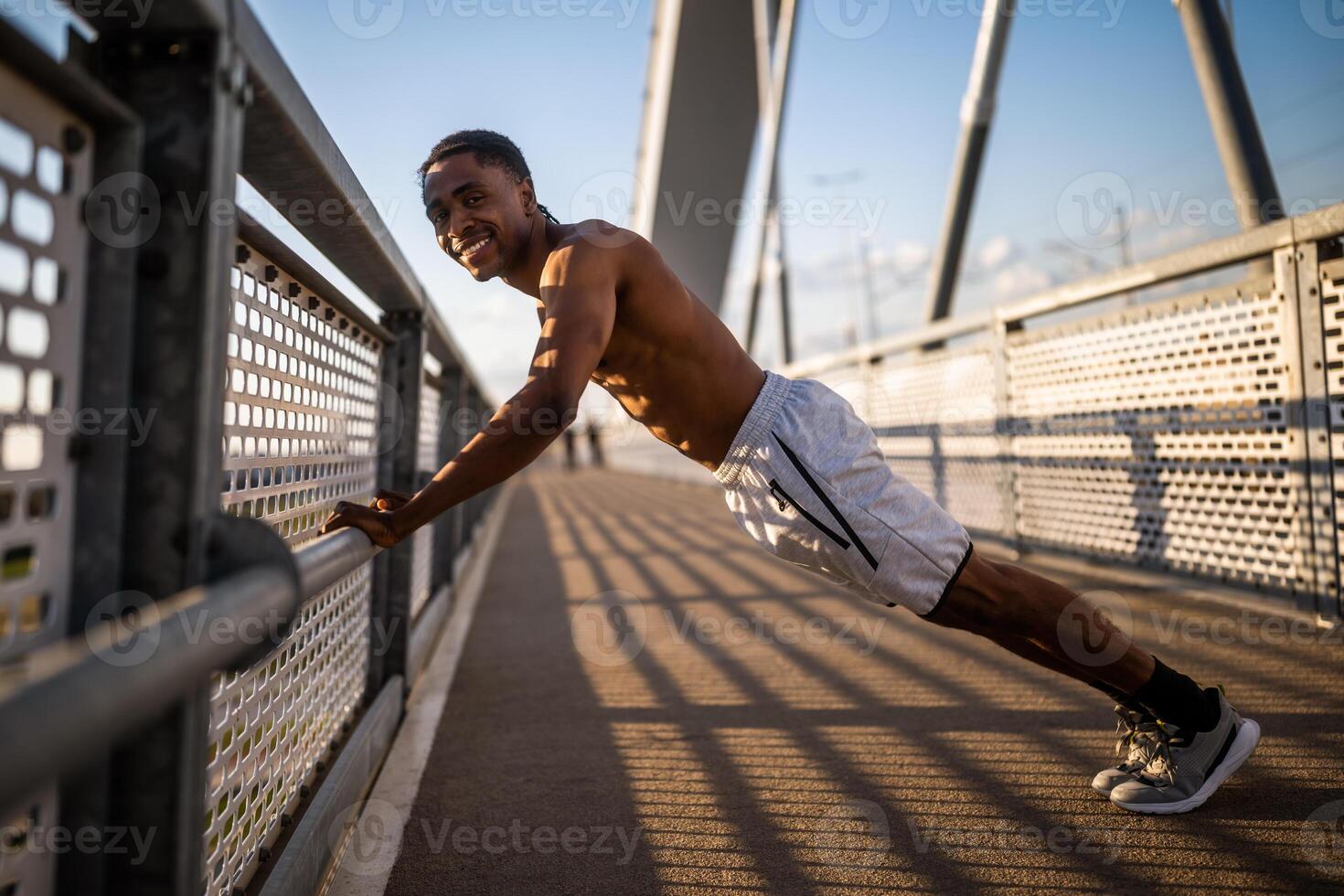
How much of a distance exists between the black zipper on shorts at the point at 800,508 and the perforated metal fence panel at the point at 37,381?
52.7 inches

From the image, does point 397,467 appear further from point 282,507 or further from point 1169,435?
point 1169,435

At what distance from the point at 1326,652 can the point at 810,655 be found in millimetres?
1834

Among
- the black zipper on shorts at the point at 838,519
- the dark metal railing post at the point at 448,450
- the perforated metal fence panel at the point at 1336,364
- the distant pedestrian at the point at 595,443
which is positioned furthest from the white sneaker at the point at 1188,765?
the distant pedestrian at the point at 595,443

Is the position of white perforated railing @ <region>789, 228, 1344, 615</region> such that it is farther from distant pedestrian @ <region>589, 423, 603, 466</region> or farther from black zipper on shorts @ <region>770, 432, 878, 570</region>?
distant pedestrian @ <region>589, 423, 603, 466</region>

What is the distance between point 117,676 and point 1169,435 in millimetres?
4141

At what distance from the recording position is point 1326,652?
2.84 meters

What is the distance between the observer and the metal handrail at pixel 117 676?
0.49 m

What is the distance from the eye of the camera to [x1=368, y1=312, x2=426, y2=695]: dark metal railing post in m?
2.73

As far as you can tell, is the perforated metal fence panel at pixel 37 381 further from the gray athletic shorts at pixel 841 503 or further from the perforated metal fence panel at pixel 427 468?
the perforated metal fence panel at pixel 427 468

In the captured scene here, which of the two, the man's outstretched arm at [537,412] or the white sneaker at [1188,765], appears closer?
the man's outstretched arm at [537,412]

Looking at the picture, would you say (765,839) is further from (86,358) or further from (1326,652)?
(1326,652)

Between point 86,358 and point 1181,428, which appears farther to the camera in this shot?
point 1181,428

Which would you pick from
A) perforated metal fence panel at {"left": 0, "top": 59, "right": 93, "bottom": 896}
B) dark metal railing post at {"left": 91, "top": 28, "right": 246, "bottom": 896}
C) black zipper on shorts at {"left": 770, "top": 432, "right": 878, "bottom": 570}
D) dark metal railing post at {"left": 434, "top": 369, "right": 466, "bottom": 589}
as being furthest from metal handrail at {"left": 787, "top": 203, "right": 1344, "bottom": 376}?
perforated metal fence panel at {"left": 0, "top": 59, "right": 93, "bottom": 896}

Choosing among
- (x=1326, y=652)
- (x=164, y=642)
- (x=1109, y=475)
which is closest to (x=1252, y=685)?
(x=1326, y=652)
